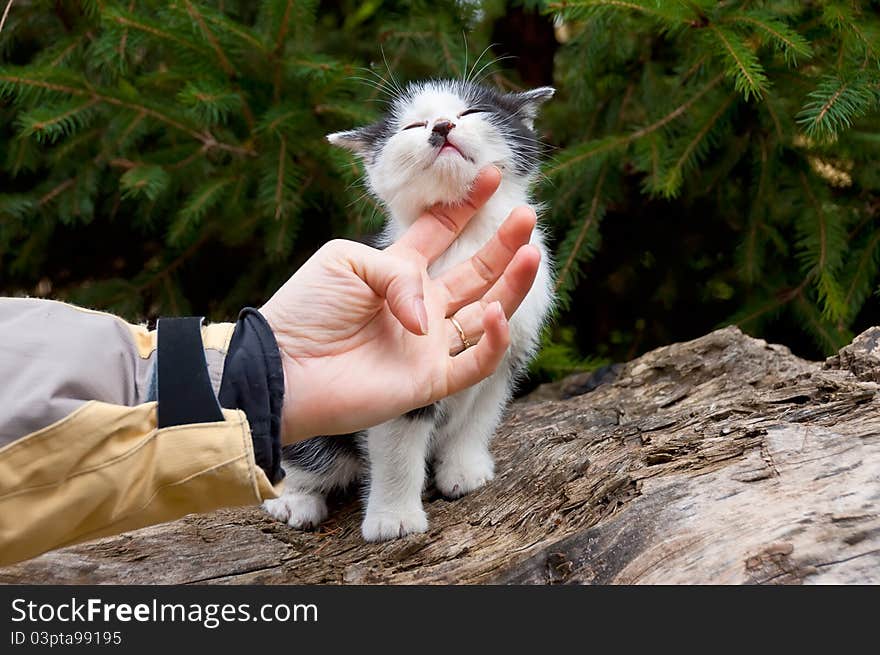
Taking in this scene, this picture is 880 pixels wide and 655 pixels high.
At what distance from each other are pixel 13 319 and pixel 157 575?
2.60 feet

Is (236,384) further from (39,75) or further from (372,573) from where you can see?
(39,75)

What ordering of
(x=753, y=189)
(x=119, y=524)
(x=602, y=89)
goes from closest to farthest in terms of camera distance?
(x=119, y=524) < (x=753, y=189) < (x=602, y=89)

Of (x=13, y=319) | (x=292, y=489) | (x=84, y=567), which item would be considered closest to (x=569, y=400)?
(x=292, y=489)

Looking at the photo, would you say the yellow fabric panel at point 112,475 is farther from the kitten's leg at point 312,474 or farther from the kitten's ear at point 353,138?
the kitten's ear at point 353,138

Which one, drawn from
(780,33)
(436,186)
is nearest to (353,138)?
(436,186)

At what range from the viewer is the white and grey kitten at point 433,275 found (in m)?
2.02

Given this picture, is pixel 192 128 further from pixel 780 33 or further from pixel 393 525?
pixel 780 33

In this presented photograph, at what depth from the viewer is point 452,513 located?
6.93 feet

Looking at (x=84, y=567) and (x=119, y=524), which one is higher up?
(x=119, y=524)

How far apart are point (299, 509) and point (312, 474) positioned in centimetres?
10

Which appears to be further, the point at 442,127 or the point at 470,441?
the point at 470,441

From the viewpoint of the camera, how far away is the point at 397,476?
2.03m

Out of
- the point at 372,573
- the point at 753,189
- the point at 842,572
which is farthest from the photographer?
the point at 753,189

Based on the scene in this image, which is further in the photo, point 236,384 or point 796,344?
point 796,344
